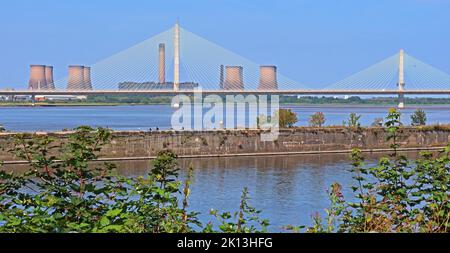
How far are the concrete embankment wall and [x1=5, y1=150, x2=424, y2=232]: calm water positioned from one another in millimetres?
928

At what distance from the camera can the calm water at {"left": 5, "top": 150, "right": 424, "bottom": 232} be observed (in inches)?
360

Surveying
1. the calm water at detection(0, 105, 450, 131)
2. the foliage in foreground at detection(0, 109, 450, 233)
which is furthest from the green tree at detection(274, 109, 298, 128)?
the foliage in foreground at detection(0, 109, 450, 233)

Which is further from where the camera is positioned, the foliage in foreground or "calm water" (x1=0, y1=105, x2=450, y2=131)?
"calm water" (x1=0, y1=105, x2=450, y2=131)

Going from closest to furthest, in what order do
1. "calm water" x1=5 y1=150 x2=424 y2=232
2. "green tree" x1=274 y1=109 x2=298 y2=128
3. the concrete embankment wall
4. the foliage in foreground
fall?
the foliage in foreground, "calm water" x1=5 y1=150 x2=424 y2=232, the concrete embankment wall, "green tree" x1=274 y1=109 x2=298 y2=128

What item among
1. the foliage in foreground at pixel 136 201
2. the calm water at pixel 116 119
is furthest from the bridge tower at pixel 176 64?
the foliage in foreground at pixel 136 201

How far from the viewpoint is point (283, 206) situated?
9750mm

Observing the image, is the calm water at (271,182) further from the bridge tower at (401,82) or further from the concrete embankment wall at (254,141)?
the bridge tower at (401,82)

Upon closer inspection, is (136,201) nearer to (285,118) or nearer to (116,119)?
(285,118)

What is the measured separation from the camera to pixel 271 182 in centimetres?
1380

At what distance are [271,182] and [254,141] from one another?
8036 mm

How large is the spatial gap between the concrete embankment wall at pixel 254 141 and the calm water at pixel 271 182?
36.5 inches

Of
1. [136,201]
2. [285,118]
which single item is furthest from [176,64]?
[136,201]

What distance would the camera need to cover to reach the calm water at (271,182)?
914cm

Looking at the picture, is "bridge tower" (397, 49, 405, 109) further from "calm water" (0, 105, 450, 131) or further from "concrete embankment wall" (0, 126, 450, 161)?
"concrete embankment wall" (0, 126, 450, 161)
